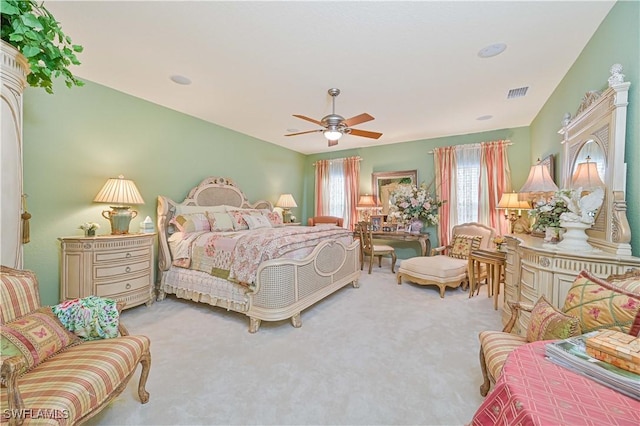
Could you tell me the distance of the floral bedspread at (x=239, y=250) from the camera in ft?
9.29

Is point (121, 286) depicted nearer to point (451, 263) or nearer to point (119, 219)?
point (119, 219)

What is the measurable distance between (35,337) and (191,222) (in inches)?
99.2

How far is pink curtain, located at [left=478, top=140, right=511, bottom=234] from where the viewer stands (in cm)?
480

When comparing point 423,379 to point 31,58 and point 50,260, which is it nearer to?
point 31,58

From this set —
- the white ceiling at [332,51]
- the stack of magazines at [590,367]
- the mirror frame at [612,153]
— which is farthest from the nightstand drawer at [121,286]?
the mirror frame at [612,153]

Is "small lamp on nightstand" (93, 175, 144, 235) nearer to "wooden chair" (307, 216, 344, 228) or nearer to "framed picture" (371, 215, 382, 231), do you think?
"wooden chair" (307, 216, 344, 228)

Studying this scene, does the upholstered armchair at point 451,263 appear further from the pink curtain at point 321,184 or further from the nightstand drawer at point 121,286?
the nightstand drawer at point 121,286

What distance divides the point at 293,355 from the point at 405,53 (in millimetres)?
2935

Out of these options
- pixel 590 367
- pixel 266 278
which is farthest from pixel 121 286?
pixel 590 367

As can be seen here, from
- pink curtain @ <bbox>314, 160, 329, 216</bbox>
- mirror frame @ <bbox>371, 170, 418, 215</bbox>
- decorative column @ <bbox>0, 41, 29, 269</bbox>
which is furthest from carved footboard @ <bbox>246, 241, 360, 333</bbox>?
pink curtain @ <bbox>314, 160, 329, 216</bbox>

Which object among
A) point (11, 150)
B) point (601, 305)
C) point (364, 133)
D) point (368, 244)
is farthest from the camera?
point (368, 244)

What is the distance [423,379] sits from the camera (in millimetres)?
A: 1982

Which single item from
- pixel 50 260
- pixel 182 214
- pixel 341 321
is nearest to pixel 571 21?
pixel 341 321

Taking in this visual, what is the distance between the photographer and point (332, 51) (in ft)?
8.25
